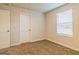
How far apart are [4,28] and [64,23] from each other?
1070 mm

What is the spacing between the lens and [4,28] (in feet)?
5.22

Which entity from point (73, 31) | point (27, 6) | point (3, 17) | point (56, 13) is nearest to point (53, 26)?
point (56, 13)

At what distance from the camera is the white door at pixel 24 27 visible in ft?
5.55

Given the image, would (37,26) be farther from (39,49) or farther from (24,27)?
(39,49)

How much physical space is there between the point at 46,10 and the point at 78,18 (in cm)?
58

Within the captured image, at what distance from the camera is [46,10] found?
1.73 m

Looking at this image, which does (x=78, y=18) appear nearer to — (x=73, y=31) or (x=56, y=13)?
(x=73, y=31)

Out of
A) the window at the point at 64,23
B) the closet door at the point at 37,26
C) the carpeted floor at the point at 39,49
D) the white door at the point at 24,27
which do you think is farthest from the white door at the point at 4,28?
the window at the point at 64,23

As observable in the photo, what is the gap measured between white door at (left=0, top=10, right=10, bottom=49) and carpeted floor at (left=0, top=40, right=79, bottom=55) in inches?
4.5

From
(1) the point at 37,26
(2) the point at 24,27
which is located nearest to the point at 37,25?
(1) the point at 37,26

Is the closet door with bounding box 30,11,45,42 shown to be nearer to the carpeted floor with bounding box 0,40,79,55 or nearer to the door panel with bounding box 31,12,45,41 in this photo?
the door panel with bounding box 31,12,45,41

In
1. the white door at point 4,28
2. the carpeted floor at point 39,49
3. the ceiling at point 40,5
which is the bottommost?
the carpeted floor at point 39,49

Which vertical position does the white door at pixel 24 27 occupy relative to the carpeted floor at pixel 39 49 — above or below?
above

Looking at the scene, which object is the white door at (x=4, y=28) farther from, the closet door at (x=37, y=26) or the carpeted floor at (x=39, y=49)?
the closet door at (x=37, y=26)
